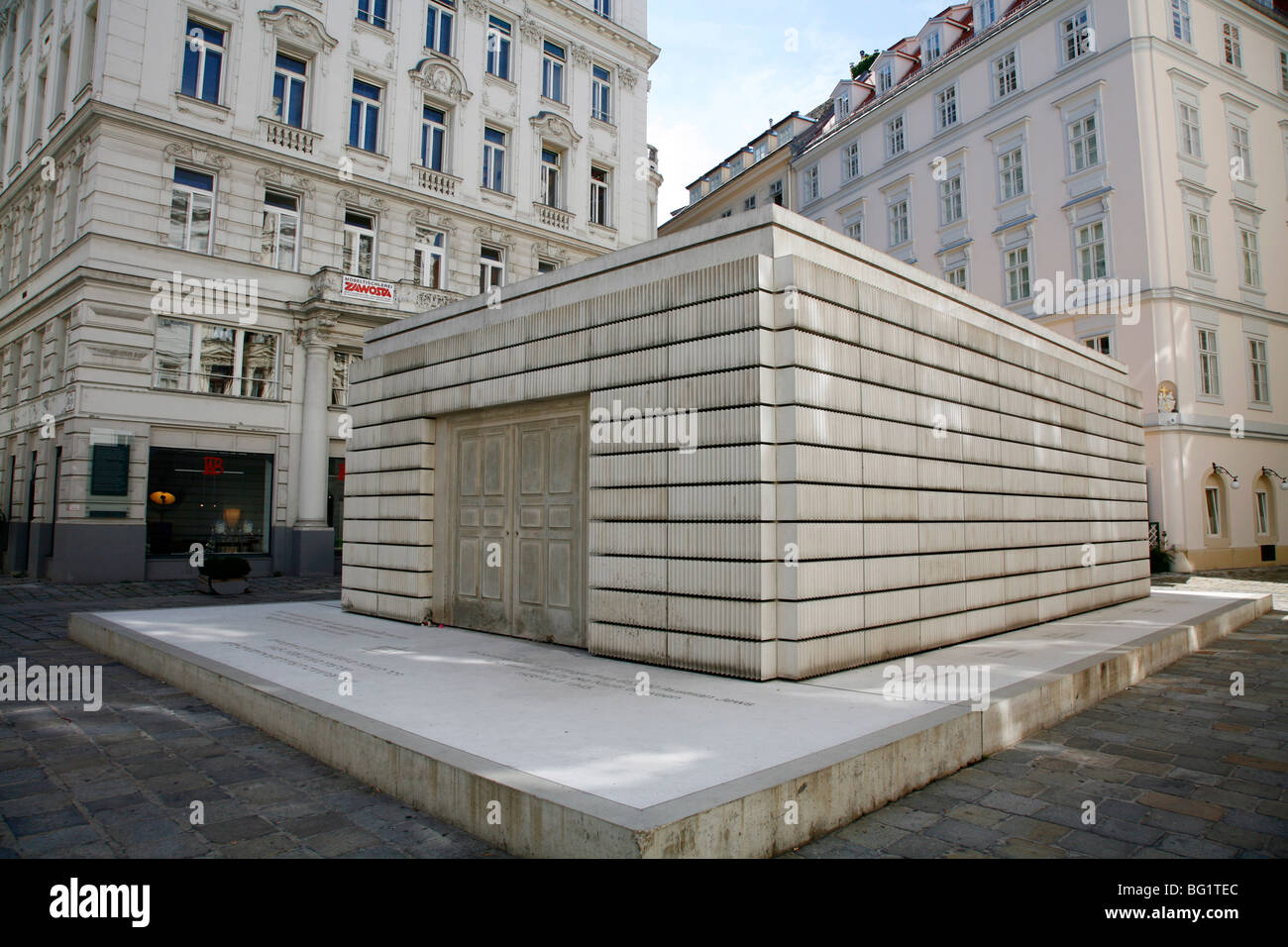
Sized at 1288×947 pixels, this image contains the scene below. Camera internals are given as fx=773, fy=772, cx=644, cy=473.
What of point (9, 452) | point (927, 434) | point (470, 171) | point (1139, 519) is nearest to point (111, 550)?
point (9, 452)

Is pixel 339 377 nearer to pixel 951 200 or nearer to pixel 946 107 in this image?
pixel 951 200

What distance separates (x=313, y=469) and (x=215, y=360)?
3.84m

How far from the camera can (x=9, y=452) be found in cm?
2366

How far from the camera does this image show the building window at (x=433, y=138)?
25.3 meters

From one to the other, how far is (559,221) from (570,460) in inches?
848

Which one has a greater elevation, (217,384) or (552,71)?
(552,71)

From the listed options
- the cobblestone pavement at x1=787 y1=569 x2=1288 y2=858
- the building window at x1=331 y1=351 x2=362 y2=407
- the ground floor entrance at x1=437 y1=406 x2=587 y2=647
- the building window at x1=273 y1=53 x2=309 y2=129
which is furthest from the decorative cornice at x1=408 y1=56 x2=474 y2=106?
the cobblestone pavement at x1=787 y1=569 x2=1288 y2=858

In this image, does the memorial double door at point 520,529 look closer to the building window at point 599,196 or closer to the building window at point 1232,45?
the building window at point 599,196

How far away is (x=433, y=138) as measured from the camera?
25.5 m

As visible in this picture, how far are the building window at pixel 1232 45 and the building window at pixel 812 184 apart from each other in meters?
16.3

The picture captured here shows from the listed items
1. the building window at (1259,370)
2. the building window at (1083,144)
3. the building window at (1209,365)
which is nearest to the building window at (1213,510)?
the building window at (1209,365)

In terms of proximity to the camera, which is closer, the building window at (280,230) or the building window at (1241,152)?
the building window at (280,230)

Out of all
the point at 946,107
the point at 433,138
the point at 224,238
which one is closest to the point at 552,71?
the point at 433,138

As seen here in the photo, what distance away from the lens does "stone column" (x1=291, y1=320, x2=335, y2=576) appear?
21969 millimetres
